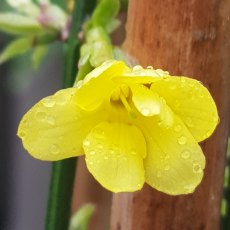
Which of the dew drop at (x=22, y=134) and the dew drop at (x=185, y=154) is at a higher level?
the dew drop at (x=22, y=134)

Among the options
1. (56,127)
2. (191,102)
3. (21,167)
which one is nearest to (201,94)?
(191,102)

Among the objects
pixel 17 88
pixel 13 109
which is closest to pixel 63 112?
→ pixel 17 88

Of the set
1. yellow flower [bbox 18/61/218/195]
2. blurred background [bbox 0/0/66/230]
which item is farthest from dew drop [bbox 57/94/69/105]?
blurred background [bbox 0/0/66/230]

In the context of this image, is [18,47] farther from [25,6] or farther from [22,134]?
[22,134]

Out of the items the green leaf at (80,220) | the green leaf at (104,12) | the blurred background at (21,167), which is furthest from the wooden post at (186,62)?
the blurred background at (21,167)

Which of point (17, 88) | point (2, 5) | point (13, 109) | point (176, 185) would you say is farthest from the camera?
point (13, 109)

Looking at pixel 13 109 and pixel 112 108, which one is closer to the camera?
pixel 112 108

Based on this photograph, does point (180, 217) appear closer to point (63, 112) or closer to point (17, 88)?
point (63, 112)

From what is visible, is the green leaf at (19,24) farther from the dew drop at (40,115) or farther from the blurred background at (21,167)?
the blurred background at (21,167)
